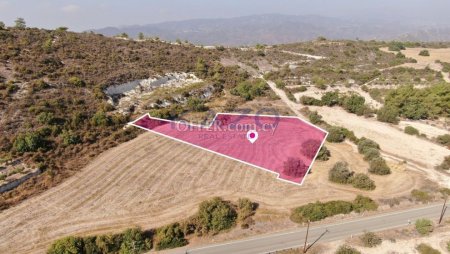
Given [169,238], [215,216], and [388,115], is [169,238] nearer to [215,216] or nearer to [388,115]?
[215,216]

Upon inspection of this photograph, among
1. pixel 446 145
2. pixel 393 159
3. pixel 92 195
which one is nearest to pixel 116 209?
pixel 92 195

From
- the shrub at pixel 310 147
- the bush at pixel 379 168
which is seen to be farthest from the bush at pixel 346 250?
the shrub at pixel 310 147

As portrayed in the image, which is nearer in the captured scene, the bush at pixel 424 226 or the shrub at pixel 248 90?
the bush at pixel 424 226

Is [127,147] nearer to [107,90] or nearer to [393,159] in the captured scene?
[107,90]

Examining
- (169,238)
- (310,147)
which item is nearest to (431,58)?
(310,147)

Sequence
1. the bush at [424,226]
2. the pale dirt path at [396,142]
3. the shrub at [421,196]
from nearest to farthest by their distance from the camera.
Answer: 1. the bush at [424,226]
2. the shrub at [421,196]
3. the pale dirt path at [396,142]

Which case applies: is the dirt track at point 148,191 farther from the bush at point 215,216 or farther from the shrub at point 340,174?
the bush at point 215,216

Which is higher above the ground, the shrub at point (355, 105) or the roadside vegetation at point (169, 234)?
the shrub at point (355, 105)
